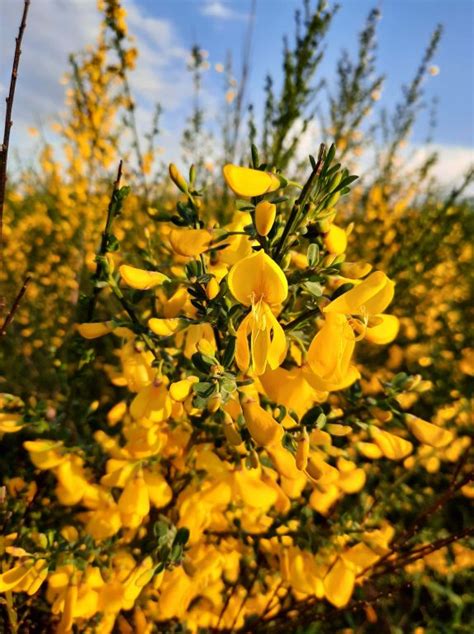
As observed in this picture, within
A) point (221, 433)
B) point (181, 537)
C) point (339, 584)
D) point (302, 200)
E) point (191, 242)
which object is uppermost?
point (302, 200)

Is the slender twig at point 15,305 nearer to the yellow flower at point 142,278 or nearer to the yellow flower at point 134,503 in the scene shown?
the yellow flower at point 142,278

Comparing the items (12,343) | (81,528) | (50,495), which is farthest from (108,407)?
(81,528)

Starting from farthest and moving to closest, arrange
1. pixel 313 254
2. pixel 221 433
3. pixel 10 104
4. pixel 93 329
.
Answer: pixel 221 433 → pixel 93 329 → pixel 313 254 → pixel 10 104

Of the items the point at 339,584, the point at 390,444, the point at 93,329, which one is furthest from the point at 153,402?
the point at 339,584

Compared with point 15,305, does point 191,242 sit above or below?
above

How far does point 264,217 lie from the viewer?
0.77m

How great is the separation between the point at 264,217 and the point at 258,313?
165 mm

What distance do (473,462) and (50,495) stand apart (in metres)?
2.38

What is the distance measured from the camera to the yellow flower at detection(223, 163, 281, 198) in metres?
0.78

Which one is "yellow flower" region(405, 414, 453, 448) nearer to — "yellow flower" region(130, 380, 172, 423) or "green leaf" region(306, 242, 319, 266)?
A: "green leaf" region(306, 242, 319, 266)

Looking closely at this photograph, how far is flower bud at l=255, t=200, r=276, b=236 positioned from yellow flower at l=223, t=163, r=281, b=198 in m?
0.05

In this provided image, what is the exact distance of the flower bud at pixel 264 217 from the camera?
76cm

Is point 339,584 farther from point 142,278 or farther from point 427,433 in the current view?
point 142,278

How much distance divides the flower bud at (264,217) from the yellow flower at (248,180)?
1.8 inches
